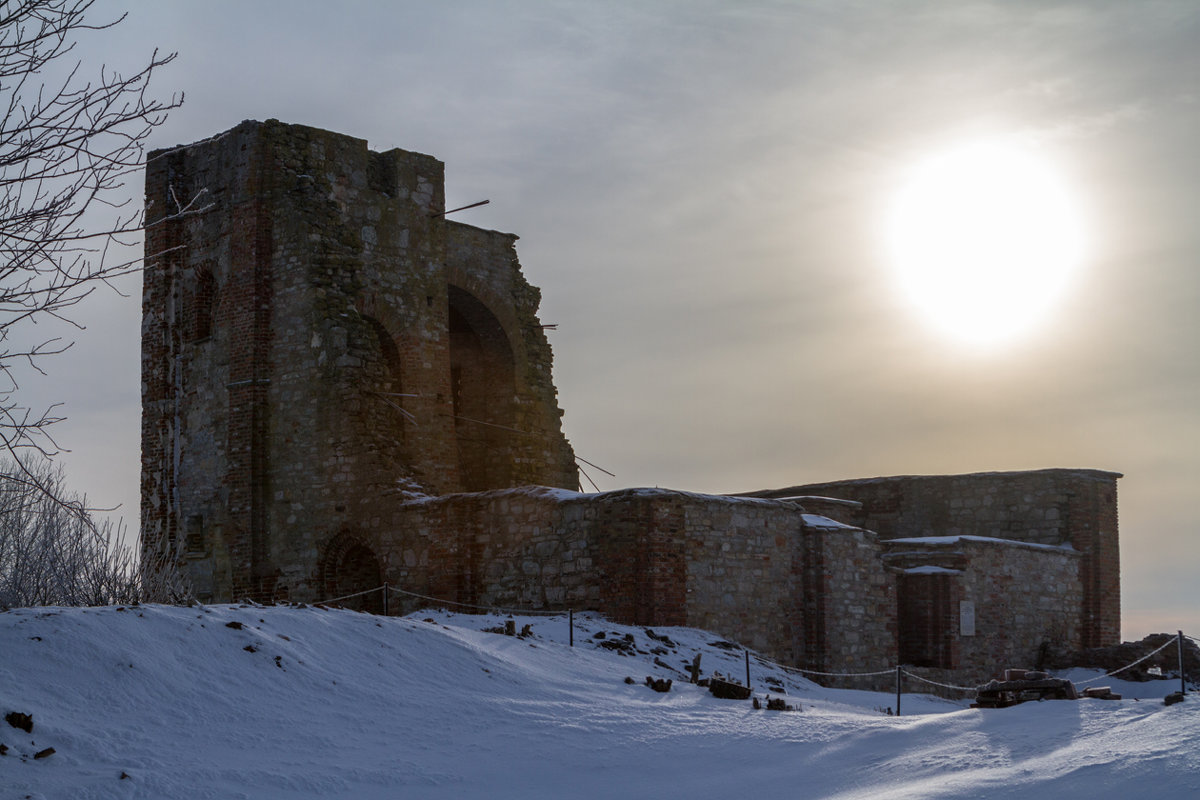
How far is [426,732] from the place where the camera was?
34.3 feet

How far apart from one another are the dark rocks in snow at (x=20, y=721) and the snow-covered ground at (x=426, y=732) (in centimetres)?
4

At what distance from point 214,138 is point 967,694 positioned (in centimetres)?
1561

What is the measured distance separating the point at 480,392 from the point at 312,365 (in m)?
4.03

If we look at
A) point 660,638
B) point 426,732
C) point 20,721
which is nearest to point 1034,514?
point 660,638

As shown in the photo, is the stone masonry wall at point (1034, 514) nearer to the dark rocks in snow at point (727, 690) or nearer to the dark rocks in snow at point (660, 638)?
the dark rocks in snow at point (660, 638)

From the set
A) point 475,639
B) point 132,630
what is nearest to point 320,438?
point 475,639

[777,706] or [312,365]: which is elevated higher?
[312,365]

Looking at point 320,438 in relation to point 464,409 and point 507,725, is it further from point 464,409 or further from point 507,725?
point 507,725

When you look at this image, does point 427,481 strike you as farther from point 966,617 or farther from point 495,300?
point 966,617

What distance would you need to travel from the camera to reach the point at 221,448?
2236 centimetres

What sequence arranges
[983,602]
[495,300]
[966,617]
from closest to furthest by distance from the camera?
[966,617]
[983,602]
[495,300]

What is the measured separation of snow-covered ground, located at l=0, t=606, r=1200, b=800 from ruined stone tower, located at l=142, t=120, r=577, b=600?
8632 millimetres

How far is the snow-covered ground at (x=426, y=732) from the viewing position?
885cm

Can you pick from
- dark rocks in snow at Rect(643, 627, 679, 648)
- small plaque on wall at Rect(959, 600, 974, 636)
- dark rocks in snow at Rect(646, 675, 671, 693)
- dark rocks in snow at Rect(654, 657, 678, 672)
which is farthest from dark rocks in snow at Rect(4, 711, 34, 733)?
small plaque on wall at Rect(959, 600, 974, 636)
